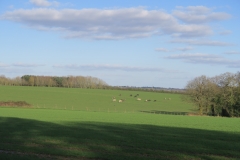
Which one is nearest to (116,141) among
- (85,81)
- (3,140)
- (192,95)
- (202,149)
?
(202,149)

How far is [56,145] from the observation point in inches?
707

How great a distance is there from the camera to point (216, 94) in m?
70.8

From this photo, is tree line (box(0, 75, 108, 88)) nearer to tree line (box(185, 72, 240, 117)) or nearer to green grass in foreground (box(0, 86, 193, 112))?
green grass in foreground (box(0, 86, 193, 112))

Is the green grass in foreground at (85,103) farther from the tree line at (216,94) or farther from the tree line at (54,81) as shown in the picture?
the tree line at (54,81)

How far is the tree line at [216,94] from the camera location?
69625mm

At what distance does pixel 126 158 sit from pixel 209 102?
196 ft

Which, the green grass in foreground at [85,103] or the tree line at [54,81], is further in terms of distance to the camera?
the tree line at [54,81]

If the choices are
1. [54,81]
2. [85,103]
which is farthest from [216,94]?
[54,81]

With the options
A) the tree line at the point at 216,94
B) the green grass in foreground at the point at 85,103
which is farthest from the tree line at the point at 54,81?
the tree line at the point at 216,94

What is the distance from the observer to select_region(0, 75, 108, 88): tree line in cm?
15362

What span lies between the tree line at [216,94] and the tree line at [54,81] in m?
93.5

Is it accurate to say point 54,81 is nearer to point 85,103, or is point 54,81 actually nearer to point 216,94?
point 85,103

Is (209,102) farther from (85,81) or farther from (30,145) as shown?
(85,81)

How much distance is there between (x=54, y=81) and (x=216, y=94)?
10128 centimetres
